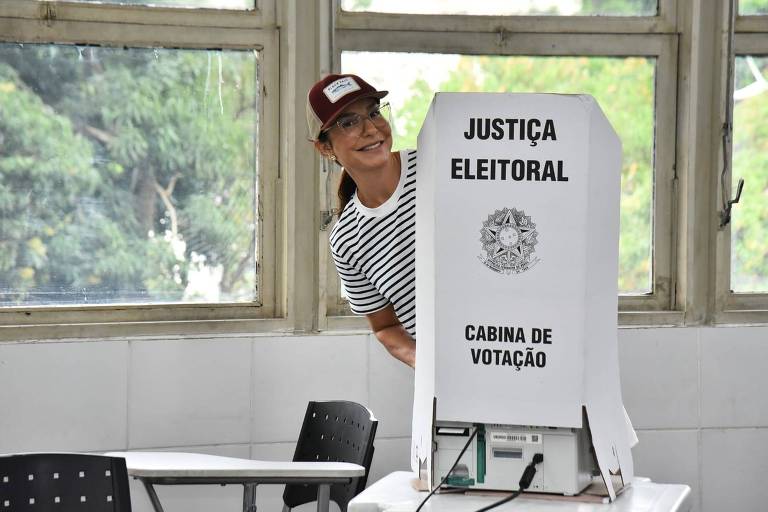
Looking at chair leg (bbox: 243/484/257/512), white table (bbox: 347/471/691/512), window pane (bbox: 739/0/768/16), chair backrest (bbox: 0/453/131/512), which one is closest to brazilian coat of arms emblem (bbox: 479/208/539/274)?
white table (bbox: 347/471/691/512)

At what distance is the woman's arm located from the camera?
2148mm

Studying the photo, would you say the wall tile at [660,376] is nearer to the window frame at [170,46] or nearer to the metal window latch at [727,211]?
the metal window latch at [727,211]

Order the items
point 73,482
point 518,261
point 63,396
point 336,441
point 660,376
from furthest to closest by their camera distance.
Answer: point 660,376
point 63,396
point 336,441
point 73,482
point 518,261

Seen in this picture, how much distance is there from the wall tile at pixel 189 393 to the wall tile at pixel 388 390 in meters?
0.37

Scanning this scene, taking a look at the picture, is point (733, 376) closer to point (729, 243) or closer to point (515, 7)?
point (729, 243)

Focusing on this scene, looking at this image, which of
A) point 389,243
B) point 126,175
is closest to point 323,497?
point 389,243

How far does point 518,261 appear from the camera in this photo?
1517 mm

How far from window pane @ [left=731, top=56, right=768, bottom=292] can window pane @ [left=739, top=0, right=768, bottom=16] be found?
0.47 ft

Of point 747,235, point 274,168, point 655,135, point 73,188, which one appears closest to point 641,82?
point 655,135

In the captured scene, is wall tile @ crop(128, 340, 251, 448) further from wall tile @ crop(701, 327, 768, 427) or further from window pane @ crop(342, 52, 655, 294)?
wall tile @ crop(701, 327, 768, 427)

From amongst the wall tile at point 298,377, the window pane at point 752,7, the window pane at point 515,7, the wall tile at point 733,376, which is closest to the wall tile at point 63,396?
the wall tile at point 298,377

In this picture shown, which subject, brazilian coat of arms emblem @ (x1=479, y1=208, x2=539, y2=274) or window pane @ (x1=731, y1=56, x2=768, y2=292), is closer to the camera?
brazilian coat of arms emblem @ (x1=479, y1=208, x2=539, y2=274)

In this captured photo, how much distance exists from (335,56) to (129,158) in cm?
68

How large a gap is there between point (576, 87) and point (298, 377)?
1246mm
